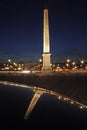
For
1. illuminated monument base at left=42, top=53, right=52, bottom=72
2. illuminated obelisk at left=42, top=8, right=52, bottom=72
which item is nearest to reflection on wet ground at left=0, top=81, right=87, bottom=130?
illuminated obelisk at left=42, top=8, right=52, bottom=72

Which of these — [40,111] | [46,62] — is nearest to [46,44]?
[46,62]

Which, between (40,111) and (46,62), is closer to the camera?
(40,111)

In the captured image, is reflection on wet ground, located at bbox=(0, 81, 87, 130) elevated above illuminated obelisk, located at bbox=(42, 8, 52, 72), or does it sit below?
below

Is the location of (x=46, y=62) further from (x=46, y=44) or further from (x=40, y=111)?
(x=40, y=111)

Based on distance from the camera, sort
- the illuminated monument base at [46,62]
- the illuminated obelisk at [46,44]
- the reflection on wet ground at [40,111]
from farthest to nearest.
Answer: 1. the illuminated monument base at [46,62]
2. the illuminated obelisk at [46,44]
3. the reflection on wet ground at [40,111]

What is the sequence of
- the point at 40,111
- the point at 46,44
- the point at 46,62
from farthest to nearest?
the point at 46,62 → the point at 46,44 → the point at 40,111

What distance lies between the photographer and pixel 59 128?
10.6 feet

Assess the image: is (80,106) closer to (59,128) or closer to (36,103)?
(36,103)

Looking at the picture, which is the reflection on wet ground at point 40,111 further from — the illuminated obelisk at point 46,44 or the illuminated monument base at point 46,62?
the illuminated monument base at point 46,62

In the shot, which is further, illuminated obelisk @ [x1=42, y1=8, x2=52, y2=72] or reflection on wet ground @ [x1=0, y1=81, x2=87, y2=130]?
illuminated obelisk @ [x1=42, y1=8, x2=52, y2=72]

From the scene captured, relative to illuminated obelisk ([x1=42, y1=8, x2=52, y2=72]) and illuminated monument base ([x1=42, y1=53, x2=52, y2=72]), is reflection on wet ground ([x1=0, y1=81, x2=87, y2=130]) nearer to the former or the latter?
illuminated obelisk ([x1=42, y1=8, x2=52, y2=72])

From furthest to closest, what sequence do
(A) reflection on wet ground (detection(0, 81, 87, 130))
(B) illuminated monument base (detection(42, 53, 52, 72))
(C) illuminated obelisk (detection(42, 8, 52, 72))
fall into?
(B) illuminated monument base (detection(42, 53, 52, 72)) → (C) illuminated obelisk (detection(42, 8, 52, 72)) → (A) reflection on wet ground (detection(0, 81, 87, 130))

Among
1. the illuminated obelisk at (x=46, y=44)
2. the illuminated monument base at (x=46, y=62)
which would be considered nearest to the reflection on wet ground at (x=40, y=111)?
the illuminated obelisk at (x=46, y=44)

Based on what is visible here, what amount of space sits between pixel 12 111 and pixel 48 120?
16.9 inches
